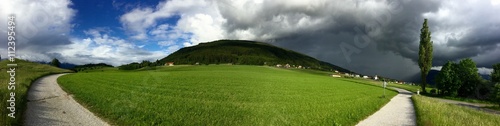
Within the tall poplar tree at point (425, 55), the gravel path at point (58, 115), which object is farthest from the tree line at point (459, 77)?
the gravel path at point (58, 115)

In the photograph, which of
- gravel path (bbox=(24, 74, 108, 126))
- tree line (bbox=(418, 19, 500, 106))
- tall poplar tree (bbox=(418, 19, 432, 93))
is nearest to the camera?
gravel path (bbox=(24, 74, 108, 126))

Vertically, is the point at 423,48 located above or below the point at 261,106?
above

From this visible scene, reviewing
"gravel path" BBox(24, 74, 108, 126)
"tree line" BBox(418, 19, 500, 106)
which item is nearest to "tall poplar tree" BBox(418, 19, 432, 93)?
"tree line" BBox(418, 19, 500, 106)

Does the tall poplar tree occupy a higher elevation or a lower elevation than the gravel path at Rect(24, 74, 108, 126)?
higher

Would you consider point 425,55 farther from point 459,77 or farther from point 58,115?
point 58,115

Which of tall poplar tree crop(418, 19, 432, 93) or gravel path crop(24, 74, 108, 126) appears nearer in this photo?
gravel path crop(24, 74, 108, 126)

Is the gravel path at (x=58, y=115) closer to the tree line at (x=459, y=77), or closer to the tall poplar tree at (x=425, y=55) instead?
the tree line at (x=459, y=77)

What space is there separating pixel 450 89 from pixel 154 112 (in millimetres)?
76304

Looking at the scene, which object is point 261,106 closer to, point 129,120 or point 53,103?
point 129,120

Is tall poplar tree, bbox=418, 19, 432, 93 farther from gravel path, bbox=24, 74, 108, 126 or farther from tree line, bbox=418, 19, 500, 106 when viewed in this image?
gravel path, bbox=24, 74, 108, 126

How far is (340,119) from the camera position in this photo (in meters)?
20.8

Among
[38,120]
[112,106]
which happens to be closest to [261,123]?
[112,106]

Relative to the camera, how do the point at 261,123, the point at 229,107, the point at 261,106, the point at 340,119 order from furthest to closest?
the point at 261,106, the point at 229,107, the point at 340,119, the point at 261,123

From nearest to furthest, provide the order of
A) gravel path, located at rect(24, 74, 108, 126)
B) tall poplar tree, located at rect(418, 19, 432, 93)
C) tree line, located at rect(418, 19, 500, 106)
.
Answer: gravel path, located at rect(24, 74, 108, 126), tree line, located at rect(418, 19, 500, 106), tall poplar tree, located at rect(418, 19, 432, 93)
